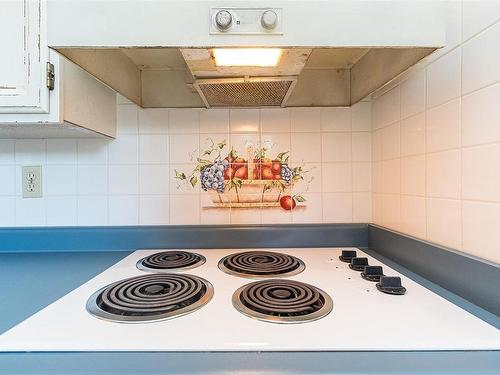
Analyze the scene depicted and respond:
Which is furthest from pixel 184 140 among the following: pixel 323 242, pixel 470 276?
pixel 470 276

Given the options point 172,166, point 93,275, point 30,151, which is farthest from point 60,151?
point 93,275

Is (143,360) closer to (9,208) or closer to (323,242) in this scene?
(323,242)

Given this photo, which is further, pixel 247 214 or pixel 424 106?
pixel 247 214

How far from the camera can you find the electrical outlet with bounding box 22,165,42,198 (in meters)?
1.10

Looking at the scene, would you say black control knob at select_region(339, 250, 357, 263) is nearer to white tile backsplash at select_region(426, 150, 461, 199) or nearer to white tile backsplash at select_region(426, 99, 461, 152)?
white tile backsplash at select_region(426, 150, 461, 199)

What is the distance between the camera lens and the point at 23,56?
74cm

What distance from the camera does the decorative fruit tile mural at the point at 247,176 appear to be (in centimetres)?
114

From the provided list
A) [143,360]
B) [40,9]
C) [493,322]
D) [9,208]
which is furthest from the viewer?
[9,208]

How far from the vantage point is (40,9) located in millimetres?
730

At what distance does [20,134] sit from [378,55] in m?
1.26

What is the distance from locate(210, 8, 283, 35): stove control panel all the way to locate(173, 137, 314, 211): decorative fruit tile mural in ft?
2.03

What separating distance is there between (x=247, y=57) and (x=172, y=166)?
0.60 meters

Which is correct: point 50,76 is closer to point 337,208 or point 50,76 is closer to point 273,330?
point 273,330

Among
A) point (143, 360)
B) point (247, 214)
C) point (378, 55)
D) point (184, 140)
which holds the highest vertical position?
point (378, 55)
